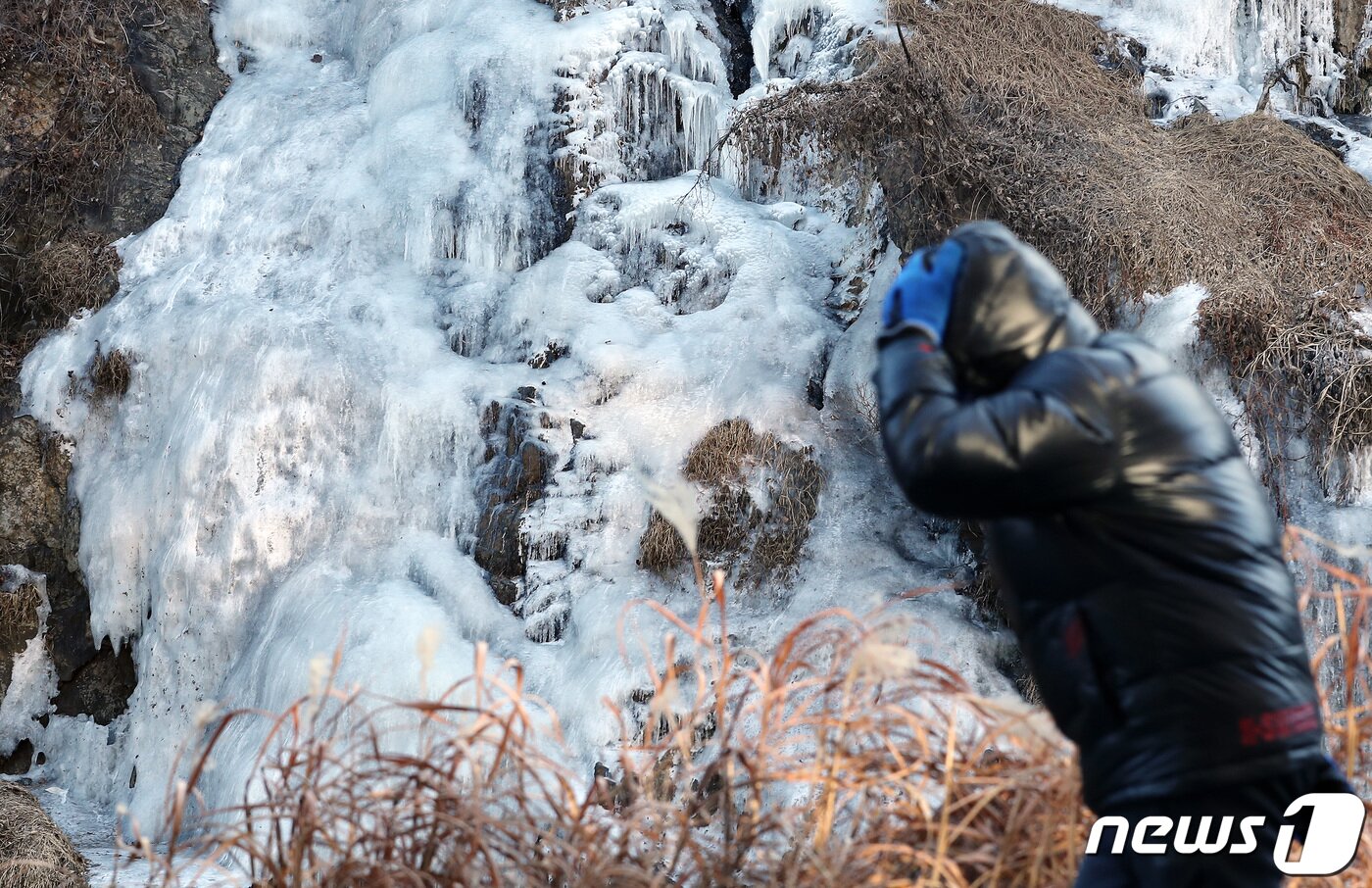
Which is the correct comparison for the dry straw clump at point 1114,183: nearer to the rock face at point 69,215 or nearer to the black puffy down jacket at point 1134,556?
the black puffy down jacket at point 1134,556

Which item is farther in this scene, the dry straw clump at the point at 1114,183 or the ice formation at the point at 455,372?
the ice formation at the point at 455,372

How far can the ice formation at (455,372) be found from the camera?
5.53 metres

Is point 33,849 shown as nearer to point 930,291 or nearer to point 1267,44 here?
point 930,291

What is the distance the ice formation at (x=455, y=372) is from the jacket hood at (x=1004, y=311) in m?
3.65

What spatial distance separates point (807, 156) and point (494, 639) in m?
3.62

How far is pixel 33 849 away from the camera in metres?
4.27

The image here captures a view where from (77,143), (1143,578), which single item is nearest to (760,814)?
(1143,578)

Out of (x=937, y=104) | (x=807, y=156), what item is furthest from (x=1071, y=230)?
(x=807, y=156)

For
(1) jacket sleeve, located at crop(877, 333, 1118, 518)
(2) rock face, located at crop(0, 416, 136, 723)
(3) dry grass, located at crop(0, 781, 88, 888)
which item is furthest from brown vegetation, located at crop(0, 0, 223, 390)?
(1) jacket sleeve, located at crop(877, 333, 1118, 518)

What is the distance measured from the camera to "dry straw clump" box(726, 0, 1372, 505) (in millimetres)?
4777

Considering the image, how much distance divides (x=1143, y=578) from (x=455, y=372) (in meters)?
5.24

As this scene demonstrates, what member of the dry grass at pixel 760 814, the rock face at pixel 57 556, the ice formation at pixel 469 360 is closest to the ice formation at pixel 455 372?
the ice formation at pixel 469 360

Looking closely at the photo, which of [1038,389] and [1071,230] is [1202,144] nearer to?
[1071,230]

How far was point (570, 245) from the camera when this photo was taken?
6781mm
